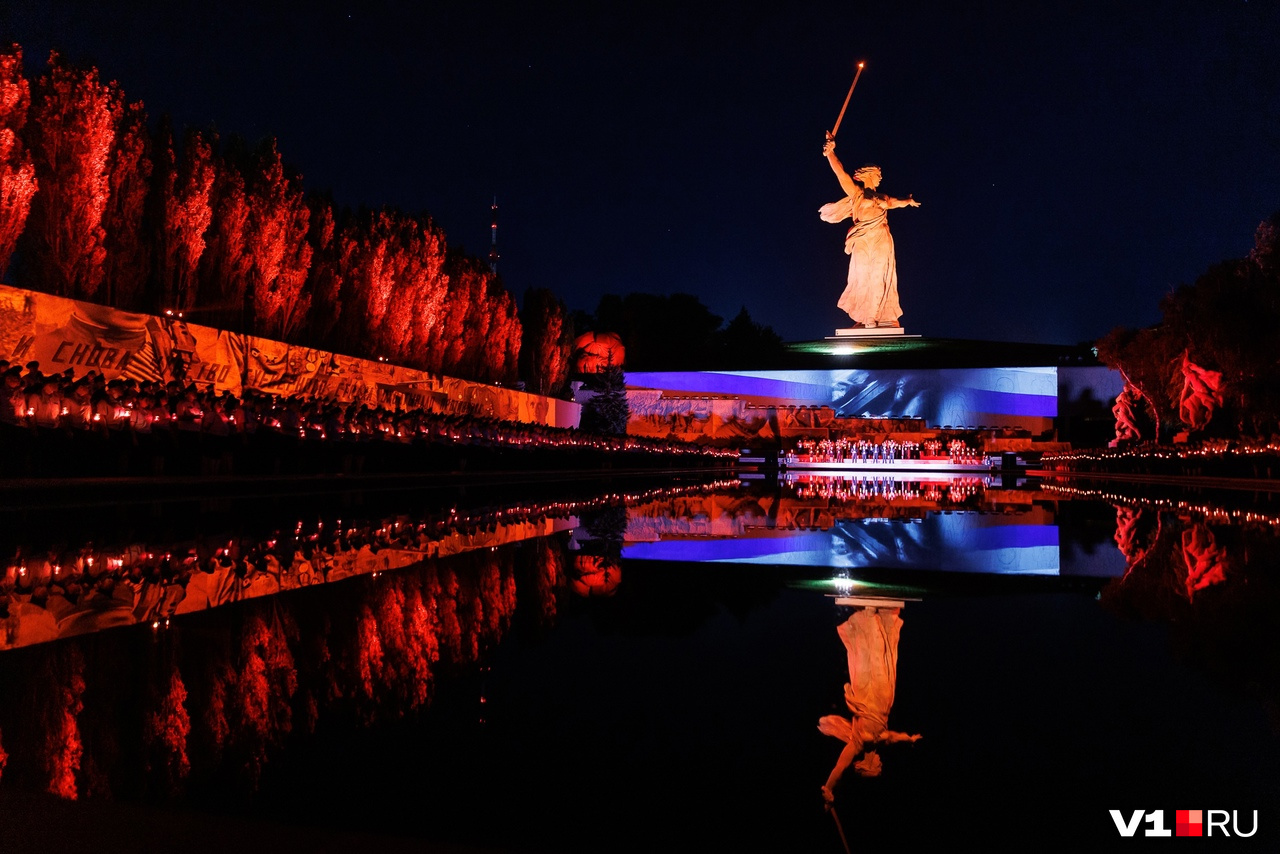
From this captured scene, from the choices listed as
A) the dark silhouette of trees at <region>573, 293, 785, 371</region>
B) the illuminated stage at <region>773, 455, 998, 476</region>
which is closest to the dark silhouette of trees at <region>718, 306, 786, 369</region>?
the dark silhouette of trees at <region>573, 293, 785, 371</region>

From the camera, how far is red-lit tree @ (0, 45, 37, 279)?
1259cm

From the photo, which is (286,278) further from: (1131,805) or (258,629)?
(1131,805)

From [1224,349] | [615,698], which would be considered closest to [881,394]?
[1224,349]

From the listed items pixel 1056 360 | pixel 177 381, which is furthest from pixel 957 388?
pixel 177 381

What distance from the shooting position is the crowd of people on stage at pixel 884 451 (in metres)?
32.2

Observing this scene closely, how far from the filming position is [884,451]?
107 feet

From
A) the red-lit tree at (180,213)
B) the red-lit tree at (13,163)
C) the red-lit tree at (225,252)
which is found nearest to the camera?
the red-lit tree at (13,163)

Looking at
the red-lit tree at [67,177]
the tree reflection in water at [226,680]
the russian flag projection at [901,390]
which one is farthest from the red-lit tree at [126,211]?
the russian flag projection at [901,390]

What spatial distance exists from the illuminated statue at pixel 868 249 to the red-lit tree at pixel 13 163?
104 ft

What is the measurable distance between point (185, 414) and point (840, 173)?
31.6 m

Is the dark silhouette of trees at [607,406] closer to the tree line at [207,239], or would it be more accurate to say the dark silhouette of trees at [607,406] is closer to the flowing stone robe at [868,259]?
the tree line at [207,239]

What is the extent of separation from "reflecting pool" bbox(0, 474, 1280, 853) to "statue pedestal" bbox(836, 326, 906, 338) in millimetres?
34698

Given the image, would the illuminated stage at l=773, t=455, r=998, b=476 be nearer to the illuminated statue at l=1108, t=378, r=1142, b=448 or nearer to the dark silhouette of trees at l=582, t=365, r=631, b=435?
the illuminated statue at l=1108, t=378, r=1142, b=448

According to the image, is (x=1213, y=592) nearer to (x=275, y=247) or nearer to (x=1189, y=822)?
(x=1189, y=822)
